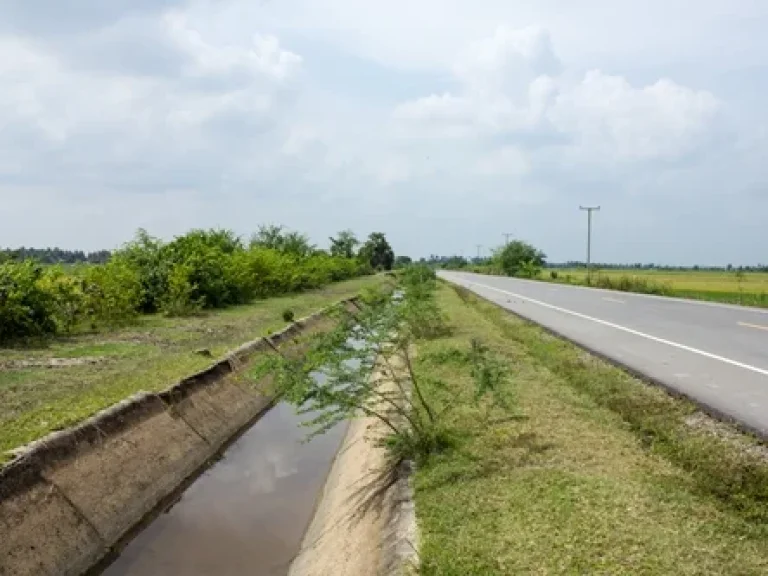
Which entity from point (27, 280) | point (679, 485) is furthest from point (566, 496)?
point (27, 280)

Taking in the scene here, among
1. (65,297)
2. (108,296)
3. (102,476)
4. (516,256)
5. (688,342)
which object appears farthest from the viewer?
(516,256)

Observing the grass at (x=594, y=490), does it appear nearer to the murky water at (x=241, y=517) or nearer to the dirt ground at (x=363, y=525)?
the dirt ground at (x=363, y=525)

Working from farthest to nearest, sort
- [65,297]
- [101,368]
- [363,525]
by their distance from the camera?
[65,297]
[101,368]
[363,525]

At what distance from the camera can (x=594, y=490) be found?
17.8 feet

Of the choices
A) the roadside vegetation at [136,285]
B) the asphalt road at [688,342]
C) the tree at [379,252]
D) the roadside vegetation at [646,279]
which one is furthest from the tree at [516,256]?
the asphalt road at [688,342]

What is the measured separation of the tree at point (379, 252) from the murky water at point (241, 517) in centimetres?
8279

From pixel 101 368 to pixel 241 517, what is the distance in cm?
474

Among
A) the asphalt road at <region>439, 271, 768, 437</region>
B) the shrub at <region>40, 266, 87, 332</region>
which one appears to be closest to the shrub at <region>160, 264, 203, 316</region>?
the shrub at <region>40, 266, 87, 332</region>

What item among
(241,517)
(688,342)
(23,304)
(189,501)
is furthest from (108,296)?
(688,342)

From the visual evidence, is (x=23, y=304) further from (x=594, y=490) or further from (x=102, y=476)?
(x=594, y=490)

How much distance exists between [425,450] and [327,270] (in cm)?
4538

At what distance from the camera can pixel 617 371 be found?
33.5 feet

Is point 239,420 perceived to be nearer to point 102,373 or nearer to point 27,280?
point 102,373

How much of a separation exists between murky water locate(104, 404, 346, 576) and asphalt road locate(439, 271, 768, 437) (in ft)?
15.7
